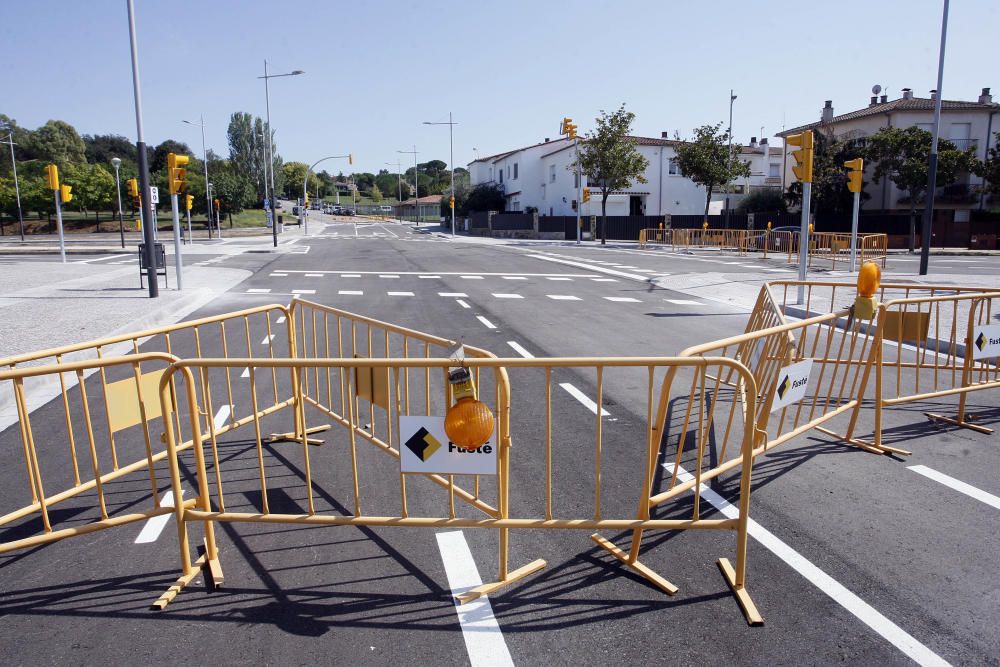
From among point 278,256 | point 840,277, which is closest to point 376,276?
point 278,256

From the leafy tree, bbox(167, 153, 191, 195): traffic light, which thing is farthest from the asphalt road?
the leafy tree

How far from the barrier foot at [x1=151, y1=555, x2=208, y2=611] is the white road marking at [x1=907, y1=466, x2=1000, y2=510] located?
5.15m

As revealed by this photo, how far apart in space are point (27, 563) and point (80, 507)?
2.52ft

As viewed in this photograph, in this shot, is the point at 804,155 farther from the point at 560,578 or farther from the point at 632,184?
the point at 632,184

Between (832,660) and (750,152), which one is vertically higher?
(750,152)

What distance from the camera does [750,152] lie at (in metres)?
64.2

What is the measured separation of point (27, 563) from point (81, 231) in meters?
70.5

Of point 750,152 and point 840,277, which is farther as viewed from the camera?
point 750,152

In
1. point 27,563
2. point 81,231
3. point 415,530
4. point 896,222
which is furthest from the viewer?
point 81,231

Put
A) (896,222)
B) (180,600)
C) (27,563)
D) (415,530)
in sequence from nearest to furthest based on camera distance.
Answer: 1. (180,600)
2. (27,563)
3. (415,530)
4. (896,222)

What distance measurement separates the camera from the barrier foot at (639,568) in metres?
3.64

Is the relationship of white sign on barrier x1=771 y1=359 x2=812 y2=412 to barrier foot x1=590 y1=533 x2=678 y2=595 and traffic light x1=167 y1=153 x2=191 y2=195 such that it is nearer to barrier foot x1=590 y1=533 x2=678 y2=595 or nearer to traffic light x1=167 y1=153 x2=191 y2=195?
barrier foot x1=590 y1=533 x2=678 y2=595

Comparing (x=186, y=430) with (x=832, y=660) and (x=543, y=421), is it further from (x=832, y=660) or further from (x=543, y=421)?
(x=832, y=660)

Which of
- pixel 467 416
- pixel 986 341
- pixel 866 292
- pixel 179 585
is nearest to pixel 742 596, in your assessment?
pixel 467 416
